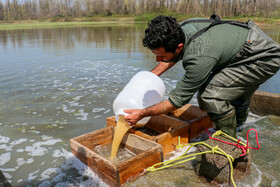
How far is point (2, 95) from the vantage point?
6055mm

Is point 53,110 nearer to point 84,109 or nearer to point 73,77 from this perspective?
point 84,109

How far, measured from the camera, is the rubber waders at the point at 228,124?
8.77ft

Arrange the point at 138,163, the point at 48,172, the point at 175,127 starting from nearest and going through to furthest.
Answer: the point at 138,163 → the point at 48,172 → the point at 175,127

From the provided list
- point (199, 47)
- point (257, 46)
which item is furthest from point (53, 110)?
point (257, 46)

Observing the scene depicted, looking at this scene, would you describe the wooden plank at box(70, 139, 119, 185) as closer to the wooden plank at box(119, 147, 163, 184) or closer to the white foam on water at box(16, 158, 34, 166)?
the wooden plank at box(119, 147, 163, 184)

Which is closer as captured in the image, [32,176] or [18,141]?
[32,176]

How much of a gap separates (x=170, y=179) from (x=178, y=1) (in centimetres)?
7612

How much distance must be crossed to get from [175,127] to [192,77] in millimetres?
1293

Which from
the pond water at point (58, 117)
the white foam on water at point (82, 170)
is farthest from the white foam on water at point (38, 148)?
the white foam on water at point (82, 170)

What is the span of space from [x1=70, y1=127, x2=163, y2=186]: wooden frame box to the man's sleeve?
2.05ft

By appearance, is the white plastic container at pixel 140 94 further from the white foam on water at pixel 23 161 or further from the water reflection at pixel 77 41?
the water reflection at pixel 77 41

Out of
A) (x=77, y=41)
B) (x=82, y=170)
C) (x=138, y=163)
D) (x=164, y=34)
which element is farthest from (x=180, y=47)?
(x=77, y=41)

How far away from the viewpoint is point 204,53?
91.2 inches

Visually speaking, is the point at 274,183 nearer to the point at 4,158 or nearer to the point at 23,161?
the point at 23,161
